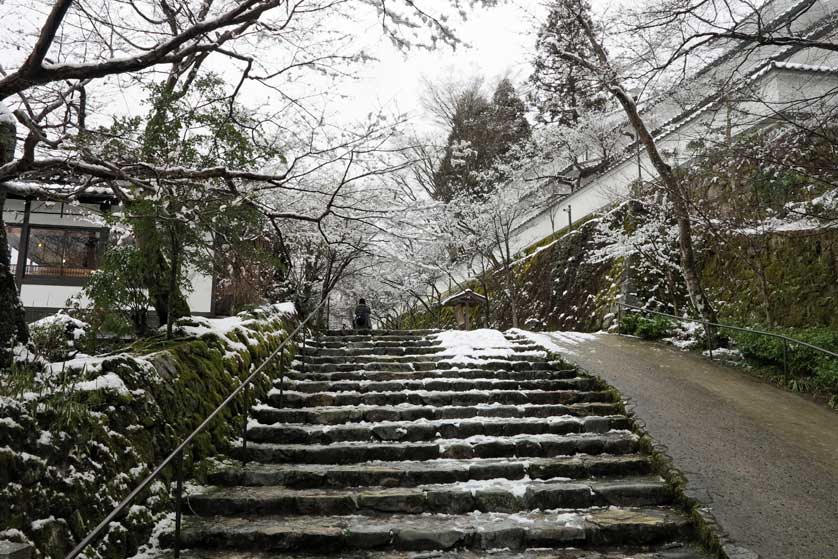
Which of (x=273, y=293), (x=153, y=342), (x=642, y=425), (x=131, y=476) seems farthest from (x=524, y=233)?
(x=131, y=476)

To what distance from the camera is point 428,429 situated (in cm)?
531

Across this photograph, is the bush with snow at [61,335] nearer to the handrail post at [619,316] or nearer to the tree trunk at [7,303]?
the tree trunk at [7,303]

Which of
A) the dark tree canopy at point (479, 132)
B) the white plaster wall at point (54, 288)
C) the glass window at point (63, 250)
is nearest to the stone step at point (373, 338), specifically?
the white plaster wall at point (54, 288)

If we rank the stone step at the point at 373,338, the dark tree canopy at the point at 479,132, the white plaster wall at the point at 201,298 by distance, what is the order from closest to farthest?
the stone step at the point at 373,338 → the white plaster wall at the point at 201,298 → the dark tree canopy at the point at 479,132

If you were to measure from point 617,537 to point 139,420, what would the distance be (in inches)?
140

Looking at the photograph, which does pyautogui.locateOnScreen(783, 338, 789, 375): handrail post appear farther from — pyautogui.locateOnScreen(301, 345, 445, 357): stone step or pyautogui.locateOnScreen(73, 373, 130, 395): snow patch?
pyautogui.locateOnScreen(73, 373, 130, 395): snow patch

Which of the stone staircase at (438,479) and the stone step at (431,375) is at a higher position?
the stone step at (431,375)

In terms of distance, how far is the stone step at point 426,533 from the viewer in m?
3.55

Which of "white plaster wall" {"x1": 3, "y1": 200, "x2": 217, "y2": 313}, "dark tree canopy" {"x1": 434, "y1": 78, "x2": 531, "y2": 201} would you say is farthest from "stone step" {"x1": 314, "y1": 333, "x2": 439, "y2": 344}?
"dark tree canopy" {"x1": 434, "y1": 78, "x2": 531, "y2": 201}

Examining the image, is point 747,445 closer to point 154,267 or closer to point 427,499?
point 427,499

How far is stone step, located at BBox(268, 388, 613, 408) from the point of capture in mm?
6102

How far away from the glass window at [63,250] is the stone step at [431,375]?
12.0m

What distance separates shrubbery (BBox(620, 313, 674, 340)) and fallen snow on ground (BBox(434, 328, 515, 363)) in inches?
117

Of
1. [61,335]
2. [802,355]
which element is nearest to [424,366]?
[61,335]
